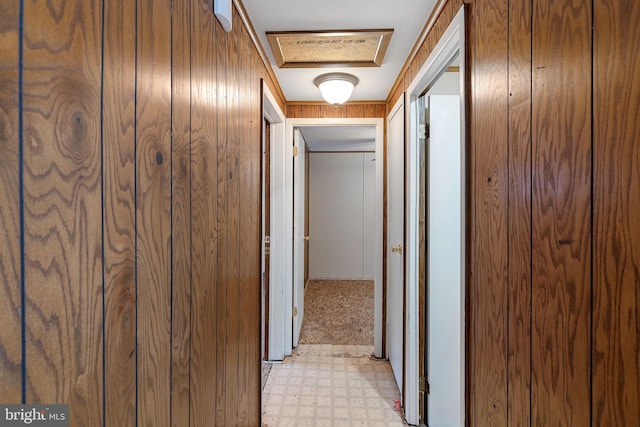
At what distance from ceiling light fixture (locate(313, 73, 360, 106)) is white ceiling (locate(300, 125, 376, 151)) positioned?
3.35 ft

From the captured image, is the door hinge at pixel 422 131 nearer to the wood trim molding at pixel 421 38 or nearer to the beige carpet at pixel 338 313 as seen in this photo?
the wood trim molding at pixel 421 38

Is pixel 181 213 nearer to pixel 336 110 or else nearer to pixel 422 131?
pixel 422 131

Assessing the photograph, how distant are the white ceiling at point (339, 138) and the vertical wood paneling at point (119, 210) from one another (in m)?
2.63

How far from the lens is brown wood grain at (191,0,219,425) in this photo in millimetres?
964

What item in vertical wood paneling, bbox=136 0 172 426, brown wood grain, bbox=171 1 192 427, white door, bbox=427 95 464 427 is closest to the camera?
vertical wood paneling, bbox=136 0 172 426

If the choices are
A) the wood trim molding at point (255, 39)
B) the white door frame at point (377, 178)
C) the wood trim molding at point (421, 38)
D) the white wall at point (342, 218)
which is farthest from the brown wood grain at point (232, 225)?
the white wall at point (342, 218)

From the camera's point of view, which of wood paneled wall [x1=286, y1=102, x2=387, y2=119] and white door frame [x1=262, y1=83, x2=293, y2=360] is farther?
wood paneled wall [x1=286, y1=102, x2=387, y2=119]

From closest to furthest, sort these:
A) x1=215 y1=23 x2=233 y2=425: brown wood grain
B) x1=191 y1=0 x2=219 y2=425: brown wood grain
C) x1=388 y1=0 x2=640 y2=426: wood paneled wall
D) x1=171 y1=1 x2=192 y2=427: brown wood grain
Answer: x1=388 y1=0 x2=640 y2=426: wood paneled wall
x1=171 y1=1 x2=192 y2=427: brown wood grain
x1=191 y1=0 x2=219 y2=425: brown wood grain
x1=215 y1=23 x2=233 y2=425: brown wood grain

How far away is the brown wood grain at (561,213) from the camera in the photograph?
1.94ft

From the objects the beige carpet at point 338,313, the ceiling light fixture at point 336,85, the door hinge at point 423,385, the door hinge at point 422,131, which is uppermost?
the ceiling light fixture at point 336,85

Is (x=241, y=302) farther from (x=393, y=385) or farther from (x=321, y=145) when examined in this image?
(x=321, y=145)

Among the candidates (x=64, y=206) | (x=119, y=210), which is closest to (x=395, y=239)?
(x=119, y=210)

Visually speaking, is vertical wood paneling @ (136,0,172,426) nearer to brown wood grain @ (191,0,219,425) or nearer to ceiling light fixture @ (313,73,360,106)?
brown wood grain @ (191,0,219,425)

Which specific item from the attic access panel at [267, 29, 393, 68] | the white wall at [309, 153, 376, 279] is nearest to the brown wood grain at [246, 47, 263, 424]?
the attic access panel at [267, 29, 393, 68]
